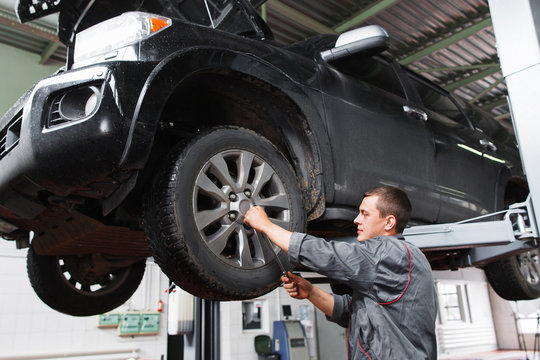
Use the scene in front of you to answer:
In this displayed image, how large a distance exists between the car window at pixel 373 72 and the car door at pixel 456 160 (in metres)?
0.26

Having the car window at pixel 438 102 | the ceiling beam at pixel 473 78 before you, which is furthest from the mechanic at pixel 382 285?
the ceiling beam at pixel 473 78

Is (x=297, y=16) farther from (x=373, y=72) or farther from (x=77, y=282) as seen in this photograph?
(x=77, y=282)

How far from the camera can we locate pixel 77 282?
Result: 2.61 metres

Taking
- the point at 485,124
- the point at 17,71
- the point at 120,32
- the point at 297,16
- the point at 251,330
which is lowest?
the point at 251,330

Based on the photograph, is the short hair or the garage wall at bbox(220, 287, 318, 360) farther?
the garage wall at bbox(220, 287, 318, 360)

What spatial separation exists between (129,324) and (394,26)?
5761 mm

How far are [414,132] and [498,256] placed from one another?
0.84 m

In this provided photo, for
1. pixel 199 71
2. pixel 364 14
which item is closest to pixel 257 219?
pixel 199 71

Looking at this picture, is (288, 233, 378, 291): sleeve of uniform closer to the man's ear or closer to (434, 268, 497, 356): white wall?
A: the man's ear

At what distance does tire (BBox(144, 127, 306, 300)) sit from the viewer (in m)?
1.43

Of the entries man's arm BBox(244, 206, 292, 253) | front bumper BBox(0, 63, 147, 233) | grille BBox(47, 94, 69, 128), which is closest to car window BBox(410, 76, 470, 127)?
man's arm BBox(244, 206, 292, 253)

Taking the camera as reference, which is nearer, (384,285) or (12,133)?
(384,285)

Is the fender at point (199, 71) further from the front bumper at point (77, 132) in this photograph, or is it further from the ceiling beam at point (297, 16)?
the ceiling beam at point (297, 16)

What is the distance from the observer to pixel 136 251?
2551 millimetres
